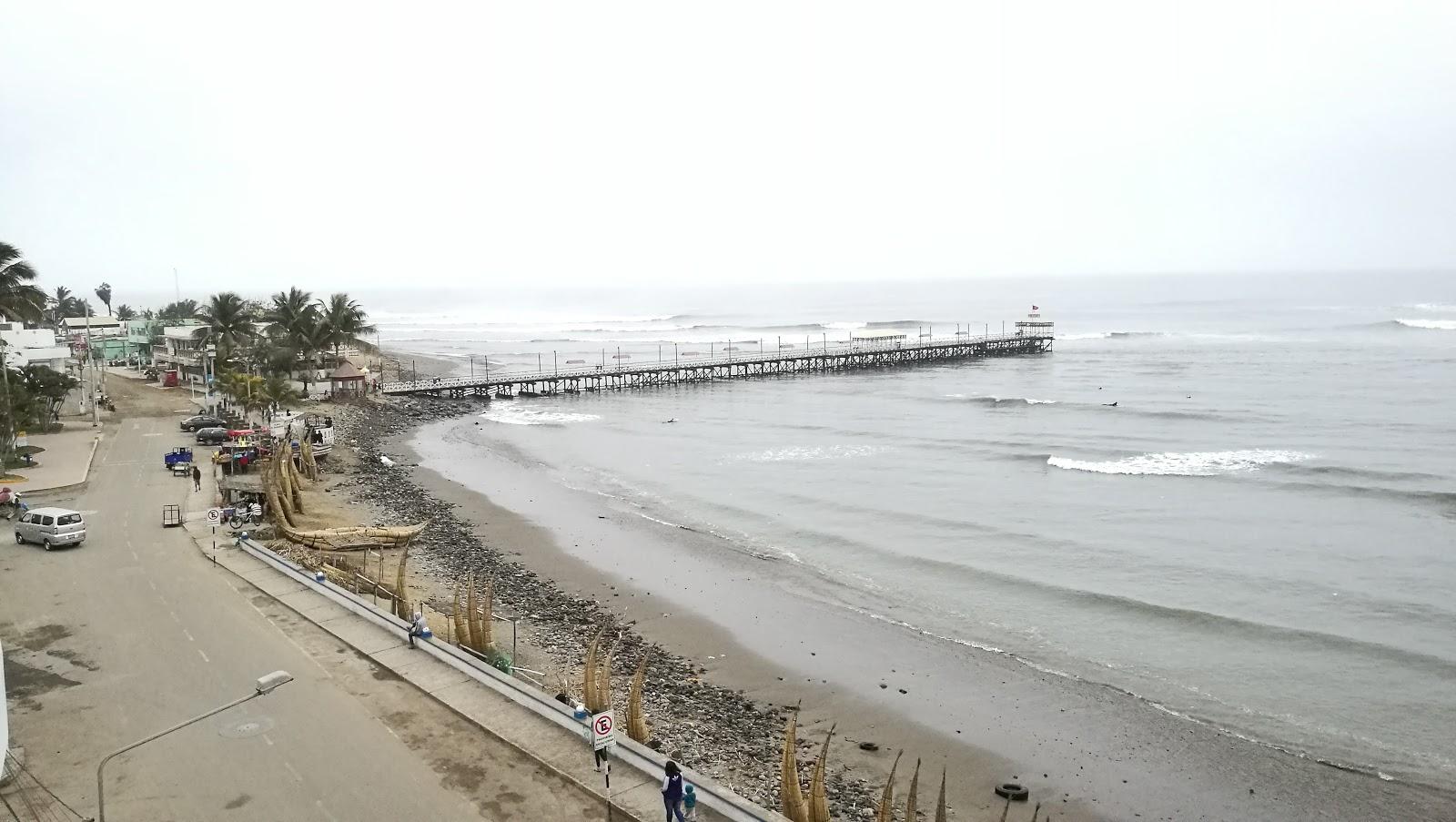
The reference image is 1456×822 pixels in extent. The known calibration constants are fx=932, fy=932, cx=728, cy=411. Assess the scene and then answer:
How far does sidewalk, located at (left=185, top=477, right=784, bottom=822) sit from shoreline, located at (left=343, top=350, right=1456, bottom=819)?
2.69 m

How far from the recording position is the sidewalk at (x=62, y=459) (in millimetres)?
31391

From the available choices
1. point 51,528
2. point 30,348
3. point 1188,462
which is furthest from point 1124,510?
point 30,348

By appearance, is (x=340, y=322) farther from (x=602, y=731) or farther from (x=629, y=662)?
(x=602, y=731)

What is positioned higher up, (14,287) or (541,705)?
(14,287)

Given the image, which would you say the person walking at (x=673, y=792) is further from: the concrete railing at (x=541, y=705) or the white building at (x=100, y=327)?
the white building at (x=100, y=327)

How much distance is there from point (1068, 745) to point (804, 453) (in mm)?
31004

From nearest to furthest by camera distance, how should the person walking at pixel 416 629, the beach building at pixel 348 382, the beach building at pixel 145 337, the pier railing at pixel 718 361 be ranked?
the person walking at pixel 416 629 → the beach building at pixel 348 382 → the pier railing at pixel 718 361 → the beach building at pixel 145 337

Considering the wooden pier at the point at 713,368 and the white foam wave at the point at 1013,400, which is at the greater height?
the wooden pier at the point at 713,368

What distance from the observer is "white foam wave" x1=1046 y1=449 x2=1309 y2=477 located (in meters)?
40.8

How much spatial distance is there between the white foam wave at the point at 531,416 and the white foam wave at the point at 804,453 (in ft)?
55.7

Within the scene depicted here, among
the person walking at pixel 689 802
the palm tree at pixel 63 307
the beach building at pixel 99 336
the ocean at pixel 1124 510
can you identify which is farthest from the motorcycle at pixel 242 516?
the palm tree at pixel 63 307

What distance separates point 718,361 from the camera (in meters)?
91.3

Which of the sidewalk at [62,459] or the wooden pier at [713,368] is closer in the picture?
the sidewalk at [62,459]

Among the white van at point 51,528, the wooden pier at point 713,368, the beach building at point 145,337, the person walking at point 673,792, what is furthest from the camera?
the beach building at point 145,337
